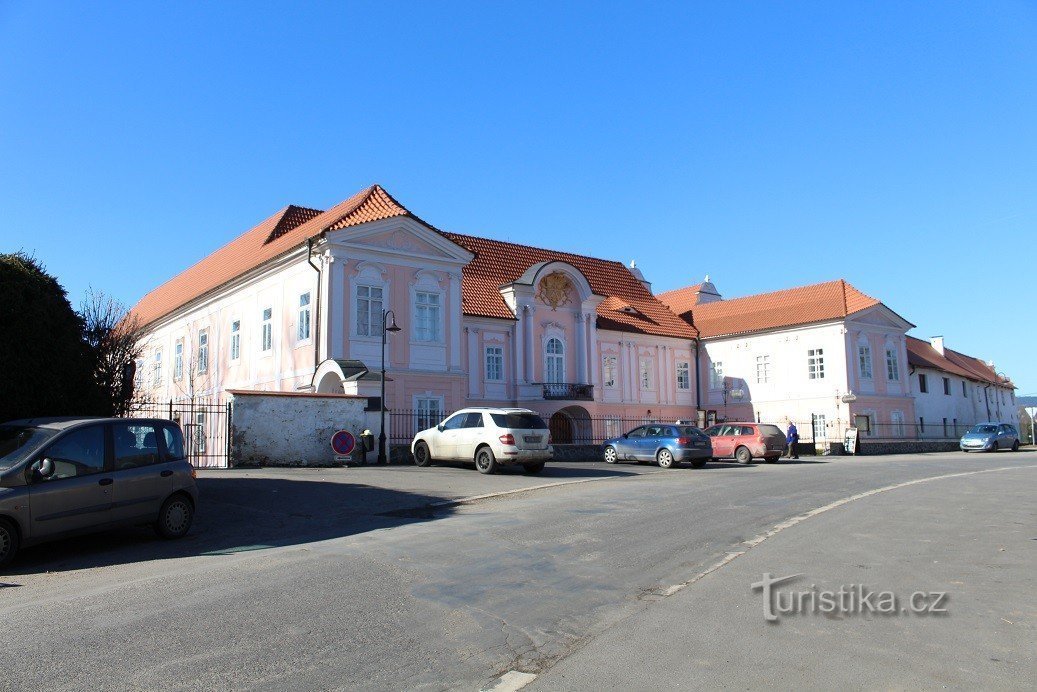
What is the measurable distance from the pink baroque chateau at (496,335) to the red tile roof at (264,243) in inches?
6.0

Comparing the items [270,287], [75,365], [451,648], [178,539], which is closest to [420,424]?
[270,287]

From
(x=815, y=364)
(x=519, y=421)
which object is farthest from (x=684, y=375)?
(x=519, y=421)

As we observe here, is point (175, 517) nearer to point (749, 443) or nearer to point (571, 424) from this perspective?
point (749, 443)

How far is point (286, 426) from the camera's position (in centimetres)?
2444

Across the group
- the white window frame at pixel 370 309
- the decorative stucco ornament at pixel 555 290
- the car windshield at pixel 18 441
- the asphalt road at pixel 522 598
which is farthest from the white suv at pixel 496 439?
the decorative stucco ornament at pixel 555 290

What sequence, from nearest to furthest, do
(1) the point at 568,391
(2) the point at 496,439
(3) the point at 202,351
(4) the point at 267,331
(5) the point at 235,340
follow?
(2) the point at 496,439 < (4) the point at 267,331 < (5) the point at 235,340 < (3) the point at 202,351 < (1) the point at 568,391

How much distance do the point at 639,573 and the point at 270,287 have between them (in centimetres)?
2911

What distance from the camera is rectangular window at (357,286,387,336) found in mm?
31547

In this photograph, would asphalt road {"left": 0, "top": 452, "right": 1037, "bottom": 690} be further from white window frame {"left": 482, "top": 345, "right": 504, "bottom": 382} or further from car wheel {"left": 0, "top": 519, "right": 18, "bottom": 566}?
white window frame {"left": 482, "top": 345, "right": 504, "bottom": 382}

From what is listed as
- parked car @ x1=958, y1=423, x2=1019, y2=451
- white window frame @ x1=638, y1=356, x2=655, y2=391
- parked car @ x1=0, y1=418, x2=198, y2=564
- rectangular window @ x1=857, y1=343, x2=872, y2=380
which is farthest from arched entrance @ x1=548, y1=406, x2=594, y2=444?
parked car @ x1=0, y1=418, x2=198, y2=564

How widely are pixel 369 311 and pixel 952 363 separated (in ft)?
170

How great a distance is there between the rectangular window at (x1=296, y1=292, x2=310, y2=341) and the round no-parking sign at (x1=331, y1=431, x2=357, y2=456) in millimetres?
7857

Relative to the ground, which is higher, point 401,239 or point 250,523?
point 401,239

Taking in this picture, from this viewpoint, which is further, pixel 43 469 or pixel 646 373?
pixel 646 373
